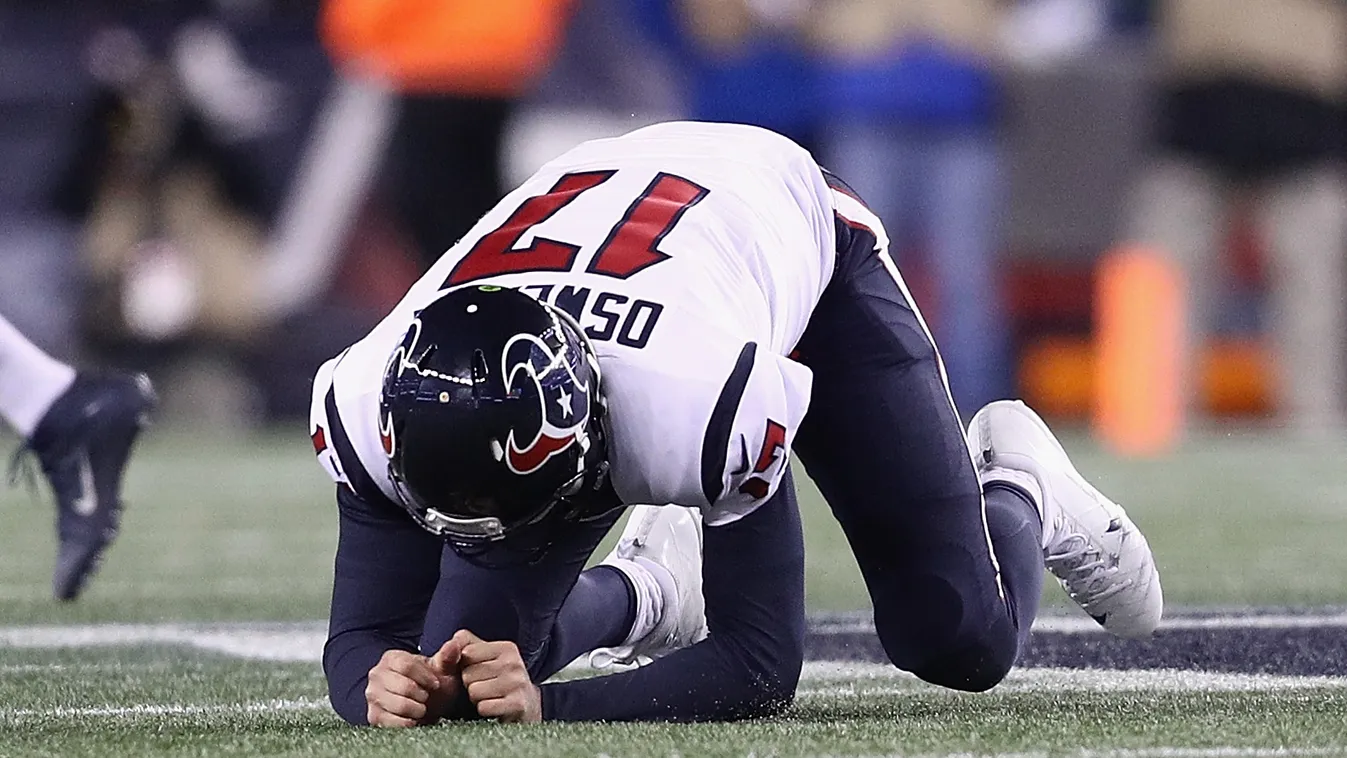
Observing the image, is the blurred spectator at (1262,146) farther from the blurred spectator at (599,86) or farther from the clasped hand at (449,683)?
the clasped hand at (449,683)

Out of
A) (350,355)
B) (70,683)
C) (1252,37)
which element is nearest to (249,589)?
(70,683)

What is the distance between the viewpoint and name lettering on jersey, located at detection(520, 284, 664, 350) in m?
2.81

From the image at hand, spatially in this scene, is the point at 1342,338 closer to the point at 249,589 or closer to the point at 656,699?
the point at 249,589

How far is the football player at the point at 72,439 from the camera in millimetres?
4645

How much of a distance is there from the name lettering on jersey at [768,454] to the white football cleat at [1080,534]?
87 centimetres

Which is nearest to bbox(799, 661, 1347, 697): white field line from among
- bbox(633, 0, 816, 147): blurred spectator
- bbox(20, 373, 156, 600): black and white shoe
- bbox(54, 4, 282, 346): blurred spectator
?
bbox(20, 373, 156, 600): black and white shoe

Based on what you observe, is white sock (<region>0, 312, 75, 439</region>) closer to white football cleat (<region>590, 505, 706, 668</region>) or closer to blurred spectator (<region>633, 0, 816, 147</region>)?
white football cleat (<region>590, 505, 706, 668</region>)

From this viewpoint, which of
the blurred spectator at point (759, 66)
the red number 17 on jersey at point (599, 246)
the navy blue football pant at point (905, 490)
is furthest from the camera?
the blurred spectator at point (759, 66)

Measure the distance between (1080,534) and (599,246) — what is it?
1.05 meters

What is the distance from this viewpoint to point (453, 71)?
9.15 m

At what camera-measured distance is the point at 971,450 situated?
143 inches

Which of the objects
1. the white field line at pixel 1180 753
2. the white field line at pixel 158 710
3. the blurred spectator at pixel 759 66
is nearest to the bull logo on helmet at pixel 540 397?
the white field line at pixel 1180 753

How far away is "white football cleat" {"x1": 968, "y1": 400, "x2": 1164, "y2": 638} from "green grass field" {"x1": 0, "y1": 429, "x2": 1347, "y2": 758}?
160 mm

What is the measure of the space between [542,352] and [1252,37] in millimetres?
7357
